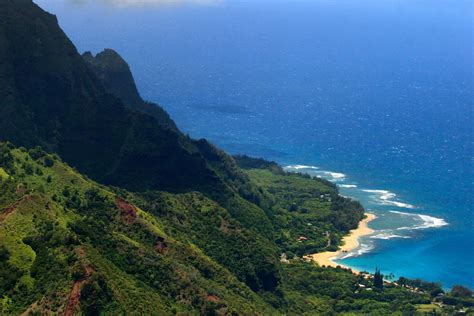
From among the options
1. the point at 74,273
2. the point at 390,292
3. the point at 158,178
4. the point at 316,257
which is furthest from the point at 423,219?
the point at 74,273

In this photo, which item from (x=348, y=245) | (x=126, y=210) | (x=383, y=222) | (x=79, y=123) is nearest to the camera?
(x=126, y=210)

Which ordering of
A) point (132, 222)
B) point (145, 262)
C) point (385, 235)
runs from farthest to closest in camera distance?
point (385, 235), point (132, 222), point (145, 262)

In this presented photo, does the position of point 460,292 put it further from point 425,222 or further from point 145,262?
point 145,262

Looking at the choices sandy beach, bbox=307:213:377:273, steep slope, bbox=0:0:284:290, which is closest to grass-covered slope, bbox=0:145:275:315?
steep slope, bbox=0:0:284:290

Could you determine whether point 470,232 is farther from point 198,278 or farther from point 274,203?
point 198,278

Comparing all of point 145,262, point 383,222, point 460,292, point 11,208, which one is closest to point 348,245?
point 383,222

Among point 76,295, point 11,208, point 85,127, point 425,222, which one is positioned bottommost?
point 76,295

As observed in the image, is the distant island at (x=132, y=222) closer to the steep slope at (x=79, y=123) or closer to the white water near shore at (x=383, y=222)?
the steep slope at (x=79, y=123)
